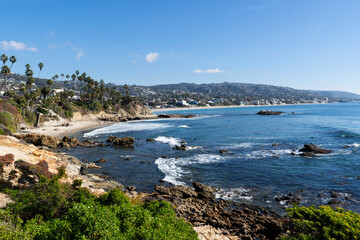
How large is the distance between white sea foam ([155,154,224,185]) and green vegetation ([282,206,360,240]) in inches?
655

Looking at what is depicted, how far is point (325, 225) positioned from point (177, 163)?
25.5 meters

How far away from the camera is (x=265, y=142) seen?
2002 inches

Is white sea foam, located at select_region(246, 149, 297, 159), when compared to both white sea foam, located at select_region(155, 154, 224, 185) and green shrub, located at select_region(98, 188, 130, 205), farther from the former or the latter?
green shrub, located at select_region(98, 188, 130, 205)

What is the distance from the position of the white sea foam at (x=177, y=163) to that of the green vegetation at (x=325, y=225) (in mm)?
16627

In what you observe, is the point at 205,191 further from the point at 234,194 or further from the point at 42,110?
the point at 42,110

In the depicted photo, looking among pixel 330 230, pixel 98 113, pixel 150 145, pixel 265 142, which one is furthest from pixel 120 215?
pixel 98 113

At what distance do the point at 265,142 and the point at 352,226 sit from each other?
4150 cm

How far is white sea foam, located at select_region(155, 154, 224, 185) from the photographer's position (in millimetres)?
29253

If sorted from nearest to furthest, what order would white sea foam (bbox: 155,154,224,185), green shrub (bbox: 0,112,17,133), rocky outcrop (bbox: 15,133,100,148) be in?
white sea foam (bbox: 155,154,224,185), rocky outcrop (bbox: 15,133,100,148), green shrub (bbox: 0,112,17,133)

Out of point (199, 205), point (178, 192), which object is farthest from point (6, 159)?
point (199, 205)

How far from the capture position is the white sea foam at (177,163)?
2925 cm

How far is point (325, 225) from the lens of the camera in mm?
11445

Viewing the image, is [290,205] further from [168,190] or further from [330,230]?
[168,190]

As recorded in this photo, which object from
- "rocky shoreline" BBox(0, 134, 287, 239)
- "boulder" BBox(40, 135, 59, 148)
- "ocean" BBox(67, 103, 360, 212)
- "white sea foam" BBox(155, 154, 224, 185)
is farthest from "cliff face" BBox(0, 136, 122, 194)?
"boulder" BBox(40, 135, 59, 148)
